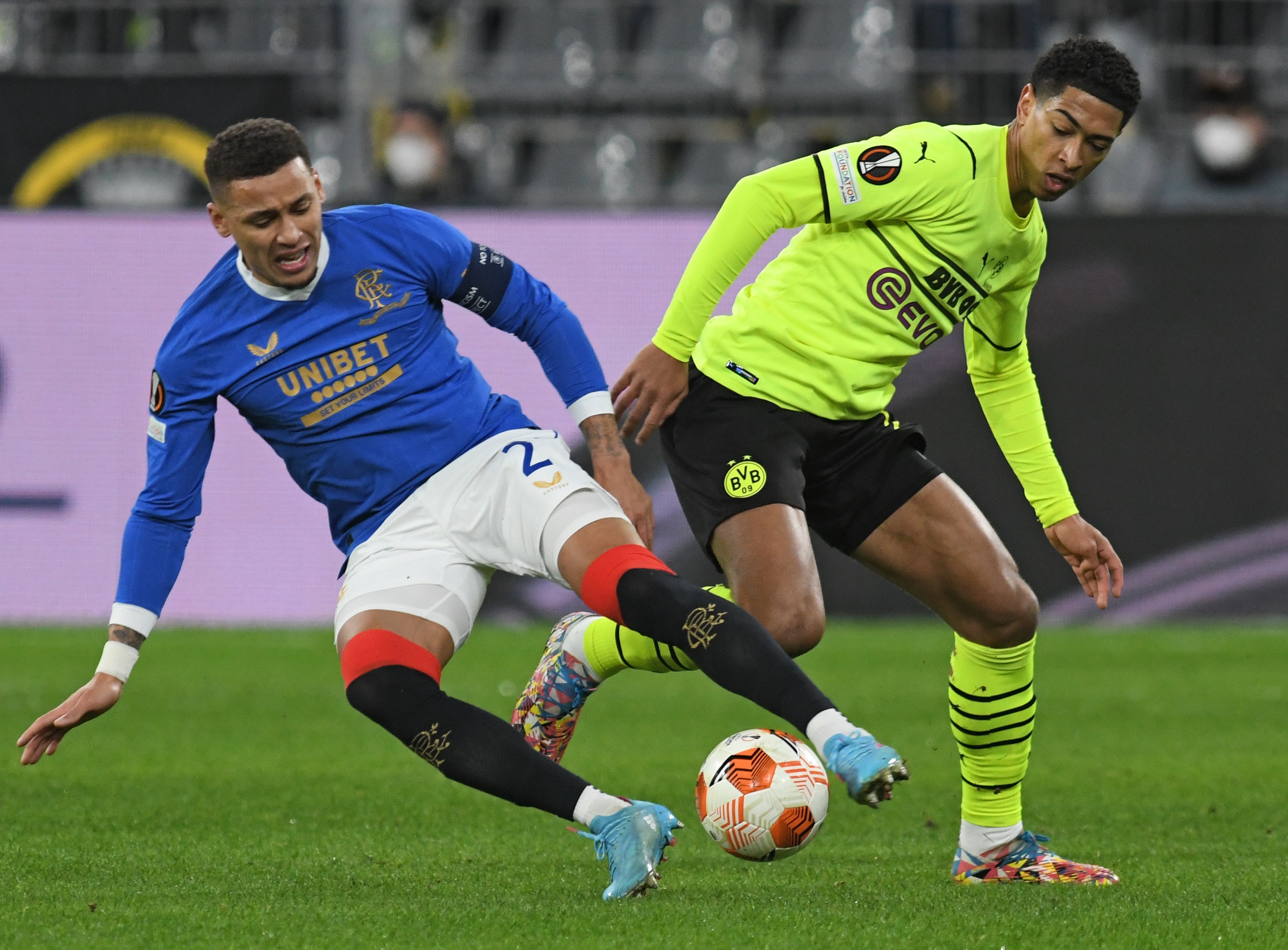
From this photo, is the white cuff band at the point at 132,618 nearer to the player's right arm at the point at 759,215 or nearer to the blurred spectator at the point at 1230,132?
the player's right arm at the point at 759,215

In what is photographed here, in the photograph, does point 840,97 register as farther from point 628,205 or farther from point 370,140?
point 370,140

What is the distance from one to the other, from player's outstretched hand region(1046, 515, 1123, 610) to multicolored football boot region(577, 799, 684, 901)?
5.01ft

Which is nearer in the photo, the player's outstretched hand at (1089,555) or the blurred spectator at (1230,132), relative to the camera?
the player's outstretched hand at (1089,555)

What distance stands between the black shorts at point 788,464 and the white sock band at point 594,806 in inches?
36.5

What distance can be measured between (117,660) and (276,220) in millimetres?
1157

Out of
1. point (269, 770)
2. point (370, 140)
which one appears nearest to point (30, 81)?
point (370, 140)

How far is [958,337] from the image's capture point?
1148 centimetres

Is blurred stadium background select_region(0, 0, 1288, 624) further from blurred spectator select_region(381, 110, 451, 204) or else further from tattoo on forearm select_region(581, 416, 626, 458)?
tattoo on forearm select_region(581, 416, 626, 458)

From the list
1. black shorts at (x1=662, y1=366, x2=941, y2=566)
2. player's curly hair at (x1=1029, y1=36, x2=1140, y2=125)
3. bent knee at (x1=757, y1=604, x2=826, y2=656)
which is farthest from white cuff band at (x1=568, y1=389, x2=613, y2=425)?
player's curly hair at (x1=1029, y1=36, x2=1140, y2=125)

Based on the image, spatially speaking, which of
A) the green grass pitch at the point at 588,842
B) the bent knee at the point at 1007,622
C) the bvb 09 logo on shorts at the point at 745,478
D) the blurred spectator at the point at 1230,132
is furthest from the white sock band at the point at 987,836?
the blurred spectator at the point at 1230,132

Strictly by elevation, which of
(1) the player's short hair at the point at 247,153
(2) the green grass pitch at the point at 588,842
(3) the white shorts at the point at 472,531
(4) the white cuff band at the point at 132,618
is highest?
(1) the player's short hair at the point at 247,153

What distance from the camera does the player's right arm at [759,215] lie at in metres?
4.36

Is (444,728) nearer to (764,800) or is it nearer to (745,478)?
(764,800)

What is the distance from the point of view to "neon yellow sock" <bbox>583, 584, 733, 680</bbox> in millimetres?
4590
